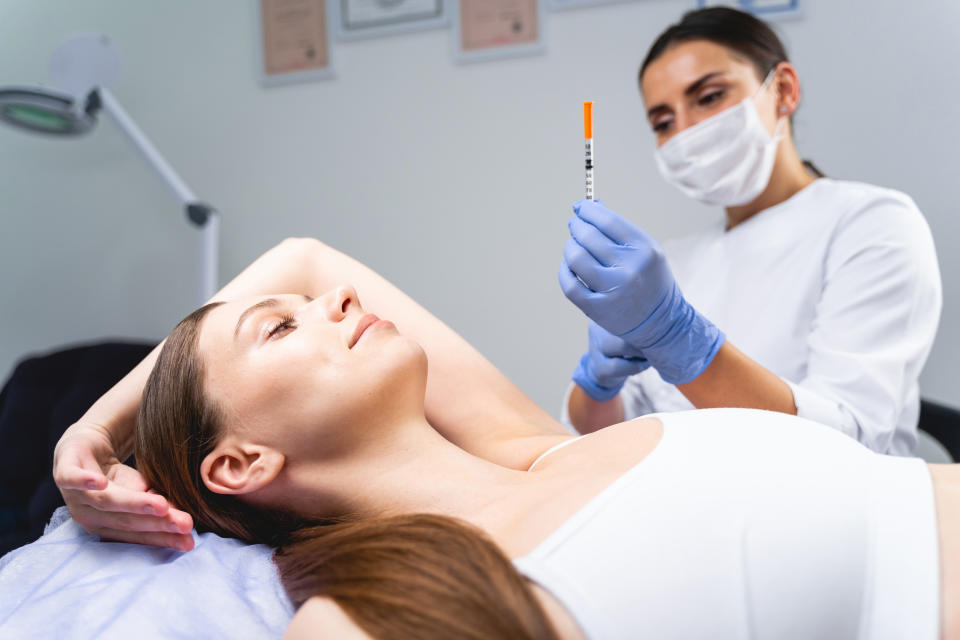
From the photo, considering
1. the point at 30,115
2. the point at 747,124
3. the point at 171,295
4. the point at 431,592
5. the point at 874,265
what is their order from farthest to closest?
the point at 171,295 → the point at 30,115 → the point at 747,124 → the point at 874,265 → the point at 431,592

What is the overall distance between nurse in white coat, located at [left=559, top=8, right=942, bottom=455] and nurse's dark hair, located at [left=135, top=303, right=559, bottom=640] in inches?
17.8

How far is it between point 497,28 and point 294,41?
0.64 meters

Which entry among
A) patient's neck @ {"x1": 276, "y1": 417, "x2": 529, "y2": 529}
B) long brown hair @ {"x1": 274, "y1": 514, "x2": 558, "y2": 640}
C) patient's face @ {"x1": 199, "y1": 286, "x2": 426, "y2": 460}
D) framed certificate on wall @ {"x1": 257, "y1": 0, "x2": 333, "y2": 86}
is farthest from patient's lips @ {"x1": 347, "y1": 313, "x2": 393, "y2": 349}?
framed certificate on wall @ {"x1": 257, "y1": 0, "x2": 333, "y2": 86}

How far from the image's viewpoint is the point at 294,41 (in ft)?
6.77

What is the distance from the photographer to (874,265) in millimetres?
1246

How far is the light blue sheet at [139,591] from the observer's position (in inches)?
28.3

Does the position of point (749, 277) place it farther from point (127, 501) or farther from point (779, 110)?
point (127, 501)

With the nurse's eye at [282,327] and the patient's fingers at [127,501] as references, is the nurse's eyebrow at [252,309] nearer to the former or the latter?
the nurse's eye at [282,327]

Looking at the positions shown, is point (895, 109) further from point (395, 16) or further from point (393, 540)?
point (393, 540)

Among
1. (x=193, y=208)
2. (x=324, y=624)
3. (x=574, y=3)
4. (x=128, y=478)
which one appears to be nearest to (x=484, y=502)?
(x=324, y=624)

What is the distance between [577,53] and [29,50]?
6.18 ft

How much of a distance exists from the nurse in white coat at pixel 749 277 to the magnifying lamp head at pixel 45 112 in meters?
1.49

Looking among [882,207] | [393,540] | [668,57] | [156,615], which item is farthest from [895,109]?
[156,615]

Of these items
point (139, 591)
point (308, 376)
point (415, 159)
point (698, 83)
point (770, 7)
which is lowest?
point (139, 591)
